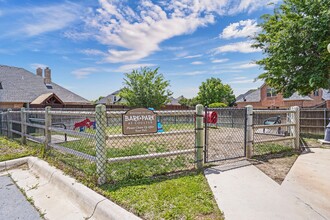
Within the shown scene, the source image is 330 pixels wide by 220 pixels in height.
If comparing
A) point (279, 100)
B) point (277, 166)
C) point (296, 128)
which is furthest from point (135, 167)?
point (279, 100)

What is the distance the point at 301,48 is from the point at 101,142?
11.2 metres

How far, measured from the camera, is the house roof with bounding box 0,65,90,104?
20859 mm

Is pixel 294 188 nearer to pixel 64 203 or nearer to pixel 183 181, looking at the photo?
pixel 183 181

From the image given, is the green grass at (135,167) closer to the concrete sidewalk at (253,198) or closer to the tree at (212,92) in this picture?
the concrete sidewalk at (253,198)

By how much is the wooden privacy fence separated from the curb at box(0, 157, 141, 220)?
1315 cm

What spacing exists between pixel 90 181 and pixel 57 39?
12.9 metres

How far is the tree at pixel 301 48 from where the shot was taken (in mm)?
10156

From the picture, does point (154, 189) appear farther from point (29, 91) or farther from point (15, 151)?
point (29, 91)

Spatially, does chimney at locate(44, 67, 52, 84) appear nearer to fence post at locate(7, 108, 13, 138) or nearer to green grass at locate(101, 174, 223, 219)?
fence post at locate(7, 108, 13, 138)

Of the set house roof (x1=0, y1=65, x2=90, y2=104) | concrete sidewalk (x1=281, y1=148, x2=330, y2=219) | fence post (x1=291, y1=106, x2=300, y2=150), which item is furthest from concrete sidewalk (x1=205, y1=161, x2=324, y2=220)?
house roof (x1=0, y1=65, x2=90, y2=104)

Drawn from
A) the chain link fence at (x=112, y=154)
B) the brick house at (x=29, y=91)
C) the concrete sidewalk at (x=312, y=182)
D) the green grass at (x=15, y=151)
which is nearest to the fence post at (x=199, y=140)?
the chain link fence at (x=112, y=154)

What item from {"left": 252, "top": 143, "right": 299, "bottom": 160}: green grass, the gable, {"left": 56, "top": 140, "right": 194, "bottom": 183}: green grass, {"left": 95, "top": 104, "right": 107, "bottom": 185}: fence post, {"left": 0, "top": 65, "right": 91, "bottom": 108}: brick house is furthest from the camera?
the gable

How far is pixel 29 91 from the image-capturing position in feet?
75.1

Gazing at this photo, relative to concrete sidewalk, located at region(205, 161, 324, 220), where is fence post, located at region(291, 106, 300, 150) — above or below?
above
